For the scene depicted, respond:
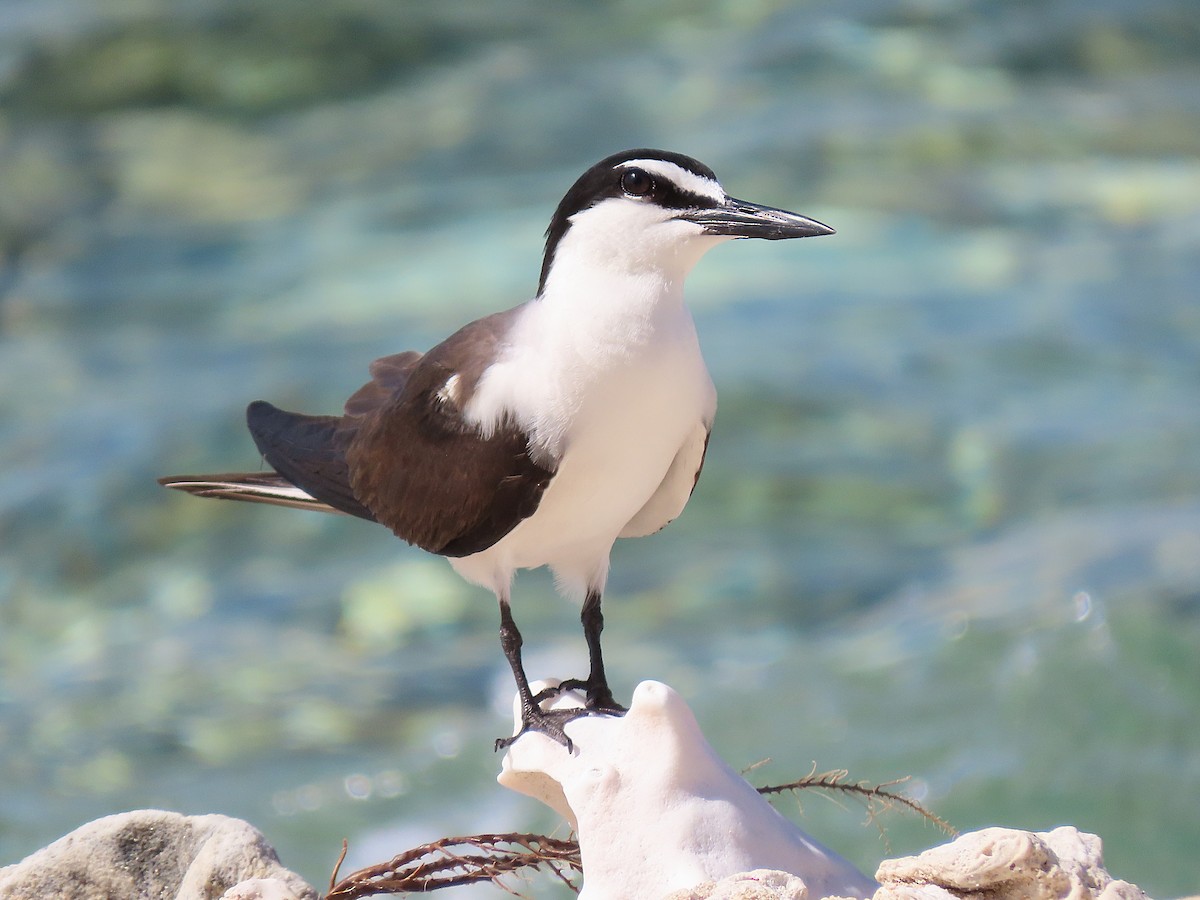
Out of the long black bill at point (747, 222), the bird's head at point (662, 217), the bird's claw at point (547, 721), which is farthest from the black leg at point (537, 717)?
the long black bill at point (747, 222)

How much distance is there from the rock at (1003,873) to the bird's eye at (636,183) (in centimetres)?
191

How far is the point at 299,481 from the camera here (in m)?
5.56

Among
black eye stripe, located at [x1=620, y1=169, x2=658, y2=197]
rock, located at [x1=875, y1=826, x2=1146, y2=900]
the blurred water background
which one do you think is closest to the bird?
black eye stripe, located at [x1=620, y1=169, x2=658, y2=197]

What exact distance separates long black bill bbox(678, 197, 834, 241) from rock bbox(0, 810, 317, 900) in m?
2.02

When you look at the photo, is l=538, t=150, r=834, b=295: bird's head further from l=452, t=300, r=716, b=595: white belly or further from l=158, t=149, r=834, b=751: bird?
l=452, t=300, r=716, b=595: white belly

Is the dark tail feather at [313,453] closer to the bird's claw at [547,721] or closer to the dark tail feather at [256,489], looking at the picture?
the dark tail feather at [256,489]

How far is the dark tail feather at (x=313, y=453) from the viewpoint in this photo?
215 inches

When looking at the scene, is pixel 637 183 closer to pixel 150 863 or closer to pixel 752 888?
pixel 752 888

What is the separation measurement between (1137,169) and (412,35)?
8.06 metres

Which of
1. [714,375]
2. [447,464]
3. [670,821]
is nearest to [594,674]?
[447,464]

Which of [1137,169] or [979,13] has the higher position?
[979,13]

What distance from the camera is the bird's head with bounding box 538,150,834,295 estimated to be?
4.56 meters

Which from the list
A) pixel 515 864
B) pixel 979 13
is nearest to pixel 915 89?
pixel 979 13

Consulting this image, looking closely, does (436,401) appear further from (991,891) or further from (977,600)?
(977,600)
